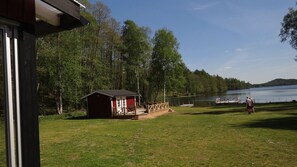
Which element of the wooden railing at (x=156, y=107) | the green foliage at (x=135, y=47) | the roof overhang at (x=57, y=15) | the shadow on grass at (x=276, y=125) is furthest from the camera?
the green foliage at (x=135, y=47)

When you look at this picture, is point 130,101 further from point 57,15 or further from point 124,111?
point 57,15

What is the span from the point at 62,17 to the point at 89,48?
143ft

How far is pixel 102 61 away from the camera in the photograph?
52.5 m

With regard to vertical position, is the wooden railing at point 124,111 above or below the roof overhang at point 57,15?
below

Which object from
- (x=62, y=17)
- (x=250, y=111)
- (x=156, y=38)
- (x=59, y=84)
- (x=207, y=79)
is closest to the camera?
(x=62, y=17)

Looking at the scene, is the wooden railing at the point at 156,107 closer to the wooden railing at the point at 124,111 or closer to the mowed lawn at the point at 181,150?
the wooden railing at the point at 124,111

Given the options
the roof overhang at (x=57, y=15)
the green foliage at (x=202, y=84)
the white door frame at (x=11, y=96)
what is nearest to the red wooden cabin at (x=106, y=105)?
the roof overhang at (x=57, y=15)

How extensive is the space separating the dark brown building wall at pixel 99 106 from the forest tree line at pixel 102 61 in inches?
219

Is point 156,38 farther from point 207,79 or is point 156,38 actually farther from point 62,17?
point 207,79

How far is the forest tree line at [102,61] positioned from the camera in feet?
117

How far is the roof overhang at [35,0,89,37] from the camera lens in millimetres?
3701

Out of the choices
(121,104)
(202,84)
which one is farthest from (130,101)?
(202,84)

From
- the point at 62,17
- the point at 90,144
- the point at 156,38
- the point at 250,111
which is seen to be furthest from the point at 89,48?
the point at 62,17

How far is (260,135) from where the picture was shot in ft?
48.1
